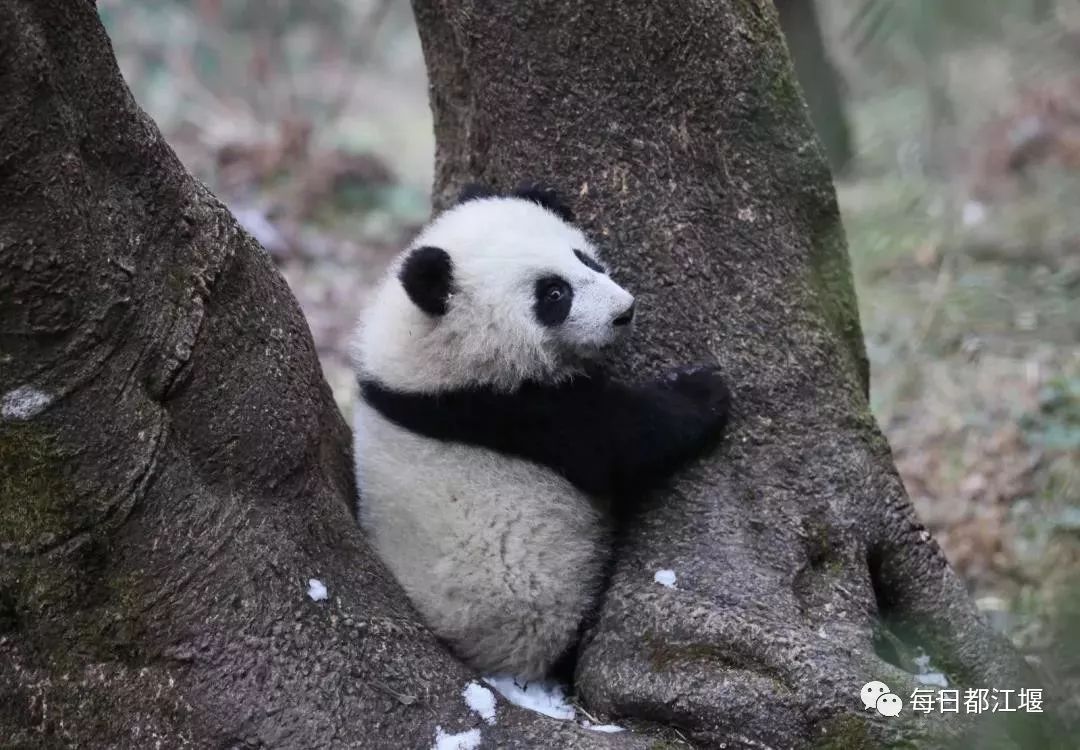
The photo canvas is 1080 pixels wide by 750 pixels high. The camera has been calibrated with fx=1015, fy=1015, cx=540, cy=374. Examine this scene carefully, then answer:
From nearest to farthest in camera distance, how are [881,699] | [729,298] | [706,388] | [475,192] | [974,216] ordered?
[881,699], [706,388], [729,298], [475,192], [974,216]

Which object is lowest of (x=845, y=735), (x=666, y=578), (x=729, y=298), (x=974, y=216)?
(x=845, y=735)

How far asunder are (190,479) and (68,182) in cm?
89

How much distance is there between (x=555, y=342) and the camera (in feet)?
12.5

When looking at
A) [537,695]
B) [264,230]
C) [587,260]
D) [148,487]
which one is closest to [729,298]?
[587,260]

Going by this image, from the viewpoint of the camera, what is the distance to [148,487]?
111 inches

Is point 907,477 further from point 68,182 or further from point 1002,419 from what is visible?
point 68,182

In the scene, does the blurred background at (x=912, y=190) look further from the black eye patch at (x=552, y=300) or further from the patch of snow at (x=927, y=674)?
→ the black eye patch at (x=552, y=300)

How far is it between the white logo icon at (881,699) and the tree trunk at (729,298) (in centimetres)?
31

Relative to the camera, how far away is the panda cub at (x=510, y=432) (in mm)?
3592

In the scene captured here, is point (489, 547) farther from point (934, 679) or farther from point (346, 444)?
point (934, 679)

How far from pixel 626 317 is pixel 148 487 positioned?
1.70 metres

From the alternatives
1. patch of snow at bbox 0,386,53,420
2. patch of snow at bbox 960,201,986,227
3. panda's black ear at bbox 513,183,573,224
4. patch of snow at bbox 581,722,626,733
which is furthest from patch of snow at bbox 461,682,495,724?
patch of snow at bbox 960,201,986,227

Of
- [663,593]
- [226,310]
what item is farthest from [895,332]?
[226,310]

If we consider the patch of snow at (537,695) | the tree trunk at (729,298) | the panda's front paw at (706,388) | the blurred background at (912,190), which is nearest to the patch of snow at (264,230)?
the blurred background at (912,190)
